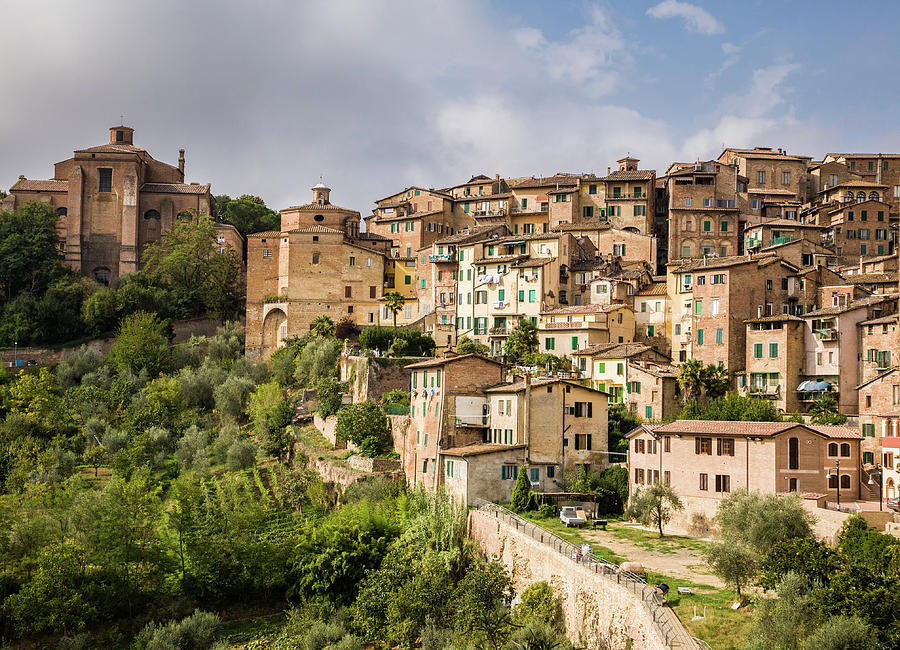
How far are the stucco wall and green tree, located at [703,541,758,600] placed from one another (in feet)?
11.5

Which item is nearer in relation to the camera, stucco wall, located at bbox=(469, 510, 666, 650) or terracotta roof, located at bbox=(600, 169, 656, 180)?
stucco wall, located at bbox=(469, 510, 666, 650)

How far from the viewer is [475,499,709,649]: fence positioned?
22797 millimetres

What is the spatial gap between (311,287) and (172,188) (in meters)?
20.0

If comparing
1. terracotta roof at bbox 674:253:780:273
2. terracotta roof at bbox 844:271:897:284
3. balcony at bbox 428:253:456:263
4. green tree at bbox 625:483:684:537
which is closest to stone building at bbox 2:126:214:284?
balcony at bbox 428:253:456:263

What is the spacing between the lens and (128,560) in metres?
40.1

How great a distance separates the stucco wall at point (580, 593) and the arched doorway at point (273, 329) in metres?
37.0

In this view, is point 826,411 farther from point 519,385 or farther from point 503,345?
point 503,345

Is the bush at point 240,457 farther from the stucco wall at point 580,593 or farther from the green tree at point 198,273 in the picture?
the green tree at point 198,273

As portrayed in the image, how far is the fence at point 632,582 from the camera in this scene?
22797 millimetres

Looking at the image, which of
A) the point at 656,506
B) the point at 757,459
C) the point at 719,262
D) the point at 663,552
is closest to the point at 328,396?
the point at 656,506

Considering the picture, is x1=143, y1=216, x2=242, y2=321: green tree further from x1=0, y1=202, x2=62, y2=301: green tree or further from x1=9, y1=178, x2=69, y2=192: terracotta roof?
x1=9, y1=178, x2=69, y2=192: terracotta roof

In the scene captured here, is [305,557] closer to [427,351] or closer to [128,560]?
[128,560]

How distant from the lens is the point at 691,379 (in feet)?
158

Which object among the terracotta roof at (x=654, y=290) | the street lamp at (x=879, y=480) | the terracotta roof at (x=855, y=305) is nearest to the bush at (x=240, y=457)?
the terracotta roof at (x=654, y=290)
